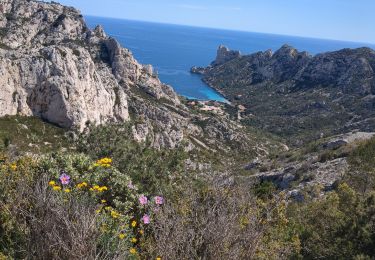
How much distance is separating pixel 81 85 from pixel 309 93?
4272 inches

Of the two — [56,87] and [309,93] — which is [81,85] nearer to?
[56,87]

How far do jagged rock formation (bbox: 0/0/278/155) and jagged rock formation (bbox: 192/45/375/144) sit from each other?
24205 mm

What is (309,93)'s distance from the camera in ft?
504

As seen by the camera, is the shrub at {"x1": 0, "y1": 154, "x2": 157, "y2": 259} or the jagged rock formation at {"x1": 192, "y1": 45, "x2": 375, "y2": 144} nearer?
the shrub at {"x1": 0, "y1": 154, "x2": 157, "y2": 259}

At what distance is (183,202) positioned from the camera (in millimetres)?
10383

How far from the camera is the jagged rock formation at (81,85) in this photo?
60531 mm

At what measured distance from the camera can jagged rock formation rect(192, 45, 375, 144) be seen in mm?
121375

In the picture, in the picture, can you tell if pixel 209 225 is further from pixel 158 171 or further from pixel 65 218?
pixel 158 171

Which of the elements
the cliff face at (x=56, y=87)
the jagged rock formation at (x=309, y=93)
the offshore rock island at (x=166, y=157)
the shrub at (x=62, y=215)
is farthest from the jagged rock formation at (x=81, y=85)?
the shrub at (x=62, y=215)

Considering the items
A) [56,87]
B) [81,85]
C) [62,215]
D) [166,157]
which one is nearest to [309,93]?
[81,85]

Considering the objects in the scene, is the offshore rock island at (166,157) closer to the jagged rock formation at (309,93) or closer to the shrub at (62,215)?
the shrub at (62,215)

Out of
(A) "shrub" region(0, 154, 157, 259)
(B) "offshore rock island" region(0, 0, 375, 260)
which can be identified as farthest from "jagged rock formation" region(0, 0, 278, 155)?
(A) "shrub" region(0, 154, 157, 259)

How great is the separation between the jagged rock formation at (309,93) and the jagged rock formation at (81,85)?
24205mm

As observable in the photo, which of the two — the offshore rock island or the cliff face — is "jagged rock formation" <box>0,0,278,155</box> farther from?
the offshore rock island
